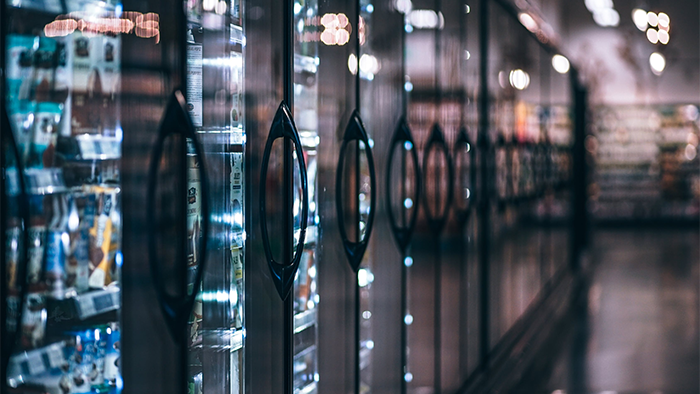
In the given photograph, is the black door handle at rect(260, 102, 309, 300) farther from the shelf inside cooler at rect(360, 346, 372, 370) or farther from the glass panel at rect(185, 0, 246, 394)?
the shelf inside cooler at rect(360, 346, 372, 370)

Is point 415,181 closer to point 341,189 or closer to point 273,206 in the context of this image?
point 341,189

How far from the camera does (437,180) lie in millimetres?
3207

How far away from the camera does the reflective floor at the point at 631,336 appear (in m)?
4.27

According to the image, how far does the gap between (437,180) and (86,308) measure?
2.26 meters

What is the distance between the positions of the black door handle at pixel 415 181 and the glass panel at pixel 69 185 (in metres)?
1.48

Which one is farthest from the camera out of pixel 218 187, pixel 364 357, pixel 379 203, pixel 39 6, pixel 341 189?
pixel 379 203

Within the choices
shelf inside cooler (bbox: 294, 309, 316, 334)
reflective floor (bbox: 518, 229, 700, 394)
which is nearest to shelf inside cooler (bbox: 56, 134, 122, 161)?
shelf inside cooler (bbox: 294, 309, 316, 334)

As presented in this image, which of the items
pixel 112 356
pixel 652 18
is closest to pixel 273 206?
pixel 112 356

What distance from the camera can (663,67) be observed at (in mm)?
14609

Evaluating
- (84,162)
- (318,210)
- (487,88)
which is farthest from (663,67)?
(84,162)

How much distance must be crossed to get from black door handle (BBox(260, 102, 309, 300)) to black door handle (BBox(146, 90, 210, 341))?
1.02 ft

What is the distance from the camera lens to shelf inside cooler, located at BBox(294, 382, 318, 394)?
1848 mm

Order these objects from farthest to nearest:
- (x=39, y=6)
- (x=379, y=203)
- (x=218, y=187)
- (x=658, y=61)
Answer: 1. (x=658, y=61)
2. (x=379, y=203)
3. (x=218, y=187)
4. (x=39, y=6)

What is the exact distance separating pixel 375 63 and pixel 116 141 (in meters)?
1.44
